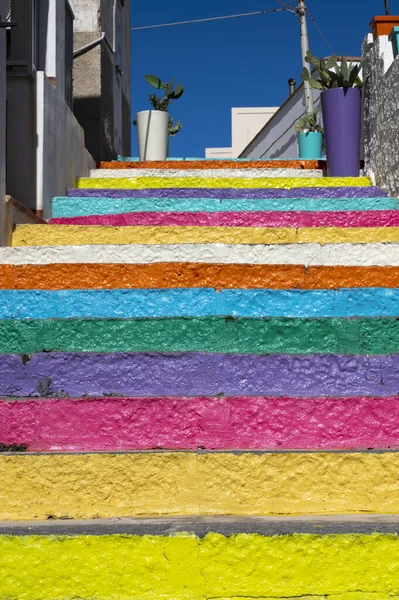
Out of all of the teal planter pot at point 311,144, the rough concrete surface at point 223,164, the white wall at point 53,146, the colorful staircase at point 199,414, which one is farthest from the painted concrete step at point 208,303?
the teal planter pot at point 311,144

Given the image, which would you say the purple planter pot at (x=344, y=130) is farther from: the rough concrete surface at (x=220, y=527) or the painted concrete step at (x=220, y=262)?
the rough concrete surface at (x=220, y=527)

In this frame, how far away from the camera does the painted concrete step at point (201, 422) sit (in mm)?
1901

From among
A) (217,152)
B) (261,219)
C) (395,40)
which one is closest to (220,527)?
(261,219)

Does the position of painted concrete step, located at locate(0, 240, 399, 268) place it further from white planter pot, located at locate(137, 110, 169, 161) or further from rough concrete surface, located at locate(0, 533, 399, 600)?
white planter pot, located at locate(137, 110, 169, 161)

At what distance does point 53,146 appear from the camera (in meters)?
3.98

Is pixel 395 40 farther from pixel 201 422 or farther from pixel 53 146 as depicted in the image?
pixel 201 422

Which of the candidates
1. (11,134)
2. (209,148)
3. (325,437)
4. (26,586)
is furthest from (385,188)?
(209,148)

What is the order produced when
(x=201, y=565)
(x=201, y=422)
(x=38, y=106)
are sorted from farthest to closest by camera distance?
(x=38, y=106)
(x=201, y=422)
(x=201, y=565)

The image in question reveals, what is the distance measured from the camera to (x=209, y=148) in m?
28.2

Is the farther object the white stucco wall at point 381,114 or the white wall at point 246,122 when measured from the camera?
the white wall at point 246,122

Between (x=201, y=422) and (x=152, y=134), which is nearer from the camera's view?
(x=201, y=422)

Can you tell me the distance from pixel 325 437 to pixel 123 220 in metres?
2.04

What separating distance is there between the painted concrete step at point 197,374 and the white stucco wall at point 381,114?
7.54ft

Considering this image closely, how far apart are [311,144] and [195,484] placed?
16.6 ft
